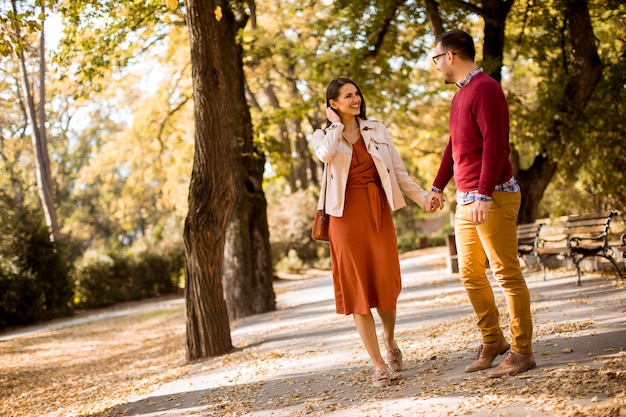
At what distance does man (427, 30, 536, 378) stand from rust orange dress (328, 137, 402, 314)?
2.02 feet

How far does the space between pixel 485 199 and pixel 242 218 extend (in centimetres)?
989

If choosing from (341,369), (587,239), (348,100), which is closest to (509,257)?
(348,100)

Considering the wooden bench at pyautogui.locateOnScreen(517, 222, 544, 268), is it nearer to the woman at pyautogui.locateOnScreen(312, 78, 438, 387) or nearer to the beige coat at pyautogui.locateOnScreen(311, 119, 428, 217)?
the beige coat at pyautogui.locateOnScreen(311, 119, 428, 217)

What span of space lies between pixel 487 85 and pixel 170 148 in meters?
23.7

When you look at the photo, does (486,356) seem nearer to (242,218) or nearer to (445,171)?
(445,171)

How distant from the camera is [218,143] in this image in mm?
9539

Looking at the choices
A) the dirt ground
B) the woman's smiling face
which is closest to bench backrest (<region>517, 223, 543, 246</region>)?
the dirt ground

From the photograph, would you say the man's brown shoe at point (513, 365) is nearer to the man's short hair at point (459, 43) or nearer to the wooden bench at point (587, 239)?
the man's short hair at point (459, 43)

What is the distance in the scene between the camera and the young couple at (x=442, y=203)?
4.93m

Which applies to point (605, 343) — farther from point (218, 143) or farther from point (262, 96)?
point (262, 96)

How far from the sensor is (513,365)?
4.93 m

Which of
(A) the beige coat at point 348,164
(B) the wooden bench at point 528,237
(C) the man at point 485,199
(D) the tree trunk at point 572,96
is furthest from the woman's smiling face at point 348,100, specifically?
(D) the tree trunk at point 572,96

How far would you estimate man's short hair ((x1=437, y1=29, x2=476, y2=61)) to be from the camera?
512cm

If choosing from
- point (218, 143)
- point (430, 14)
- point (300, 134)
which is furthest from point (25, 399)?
point (300, 134)
